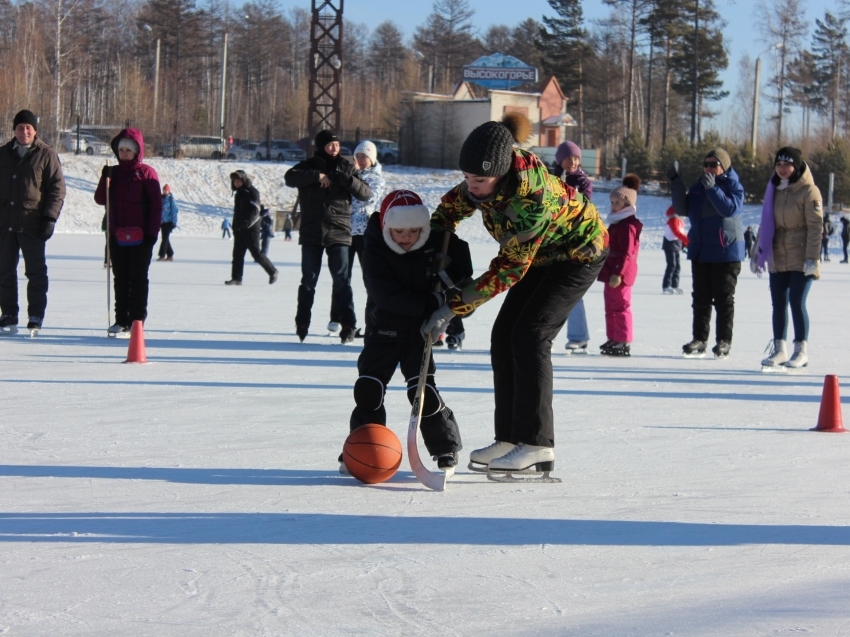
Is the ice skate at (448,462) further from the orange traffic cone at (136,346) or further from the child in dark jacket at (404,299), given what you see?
the orange traffic cone at (136,346)

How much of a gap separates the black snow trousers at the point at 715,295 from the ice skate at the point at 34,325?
596cm

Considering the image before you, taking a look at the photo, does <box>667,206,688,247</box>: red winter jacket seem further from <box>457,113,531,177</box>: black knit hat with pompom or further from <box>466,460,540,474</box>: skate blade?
<box>457,113,531,177</box>: black knit hat with pompom

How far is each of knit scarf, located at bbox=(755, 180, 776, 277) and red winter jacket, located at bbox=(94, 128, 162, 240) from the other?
206 inches

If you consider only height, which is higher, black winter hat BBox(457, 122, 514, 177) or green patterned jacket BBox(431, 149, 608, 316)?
black winter hat BBox(457, 122, 514, 177)

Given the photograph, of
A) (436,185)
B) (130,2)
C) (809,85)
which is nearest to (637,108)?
(809,85)

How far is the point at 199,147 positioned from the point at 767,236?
5127cm

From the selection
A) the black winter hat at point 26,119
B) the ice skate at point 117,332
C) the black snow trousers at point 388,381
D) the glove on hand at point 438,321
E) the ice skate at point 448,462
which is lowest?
the ice skate at point 448,462

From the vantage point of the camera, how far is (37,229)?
371 inches

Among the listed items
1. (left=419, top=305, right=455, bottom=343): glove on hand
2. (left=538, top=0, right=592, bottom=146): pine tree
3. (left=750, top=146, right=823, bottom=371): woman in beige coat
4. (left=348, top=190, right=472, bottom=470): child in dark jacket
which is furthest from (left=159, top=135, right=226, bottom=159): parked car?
(left=419, top=305, right=455, bottom=343): glove on hand

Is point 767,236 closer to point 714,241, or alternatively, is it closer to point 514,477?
point 714,241

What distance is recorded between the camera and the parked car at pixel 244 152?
56.8 meters

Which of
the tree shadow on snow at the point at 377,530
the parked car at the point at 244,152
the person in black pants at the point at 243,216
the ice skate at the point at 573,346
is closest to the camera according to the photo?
the tree shadow on snow at the point at 377,530

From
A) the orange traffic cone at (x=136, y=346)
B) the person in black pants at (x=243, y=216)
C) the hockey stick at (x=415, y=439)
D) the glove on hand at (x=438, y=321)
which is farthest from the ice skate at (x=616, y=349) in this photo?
the person in black pants at (x=243, y=216)

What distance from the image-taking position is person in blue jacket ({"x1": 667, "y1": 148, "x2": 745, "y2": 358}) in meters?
9.38
